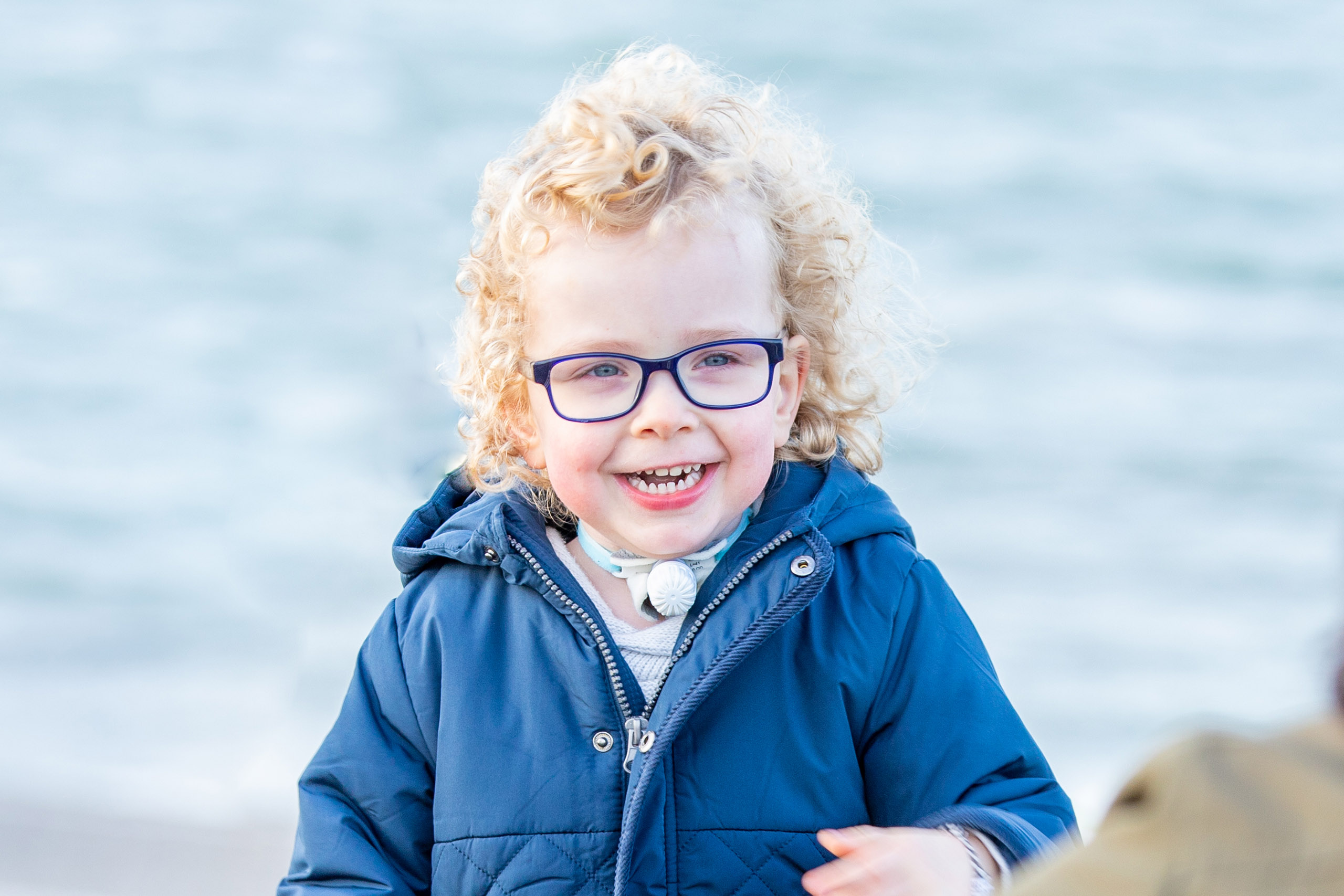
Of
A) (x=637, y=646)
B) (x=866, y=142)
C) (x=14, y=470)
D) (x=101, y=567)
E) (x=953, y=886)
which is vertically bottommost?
(x=953, y=886)

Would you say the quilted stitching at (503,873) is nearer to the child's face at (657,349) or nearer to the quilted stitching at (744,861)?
the quilted stitching at (744,861)

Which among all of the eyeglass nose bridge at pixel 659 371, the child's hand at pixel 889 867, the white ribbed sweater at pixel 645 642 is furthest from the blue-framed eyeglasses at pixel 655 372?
the child's hand at pixel 889 867

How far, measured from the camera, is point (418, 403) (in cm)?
208

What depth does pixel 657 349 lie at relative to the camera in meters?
1.51

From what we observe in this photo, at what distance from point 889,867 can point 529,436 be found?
69 centimetres

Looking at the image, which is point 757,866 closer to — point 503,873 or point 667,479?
point 503,873

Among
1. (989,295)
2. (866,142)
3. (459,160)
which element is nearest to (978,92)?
(866,142)

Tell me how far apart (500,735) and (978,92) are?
8.13m

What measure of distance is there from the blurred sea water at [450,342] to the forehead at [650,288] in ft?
1.75

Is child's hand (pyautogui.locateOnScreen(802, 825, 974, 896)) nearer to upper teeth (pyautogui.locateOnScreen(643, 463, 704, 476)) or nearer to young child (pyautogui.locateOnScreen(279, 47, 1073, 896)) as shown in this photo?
young child (pyautogui.locateOnScreen(279, 47, 1073, 896))

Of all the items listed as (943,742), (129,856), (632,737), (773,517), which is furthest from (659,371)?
(129,856)

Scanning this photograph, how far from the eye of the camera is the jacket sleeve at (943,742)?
1474 millimetres

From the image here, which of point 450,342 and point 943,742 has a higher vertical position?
point 450,342

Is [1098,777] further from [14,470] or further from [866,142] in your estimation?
[866,142]
